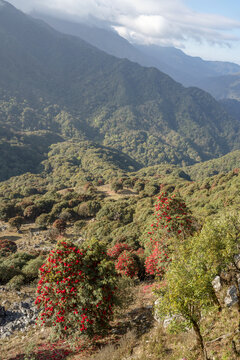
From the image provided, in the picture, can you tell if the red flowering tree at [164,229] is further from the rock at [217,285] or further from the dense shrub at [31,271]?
the dense shrub at [31,271]

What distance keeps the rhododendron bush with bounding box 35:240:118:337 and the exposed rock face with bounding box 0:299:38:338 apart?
180 inches

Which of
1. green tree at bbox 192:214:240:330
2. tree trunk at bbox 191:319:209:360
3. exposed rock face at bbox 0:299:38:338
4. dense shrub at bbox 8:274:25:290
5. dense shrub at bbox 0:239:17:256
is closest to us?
tree trunk at bbox 191:319:209:360

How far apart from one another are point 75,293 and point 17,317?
7.39 m

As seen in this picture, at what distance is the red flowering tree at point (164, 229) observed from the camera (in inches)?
637

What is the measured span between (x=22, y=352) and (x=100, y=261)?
20.3 feet

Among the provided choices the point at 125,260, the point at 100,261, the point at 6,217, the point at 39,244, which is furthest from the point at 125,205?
the point at 100,261

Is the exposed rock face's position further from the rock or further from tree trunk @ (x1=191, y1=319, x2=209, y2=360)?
the rock

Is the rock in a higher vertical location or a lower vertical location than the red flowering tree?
lower

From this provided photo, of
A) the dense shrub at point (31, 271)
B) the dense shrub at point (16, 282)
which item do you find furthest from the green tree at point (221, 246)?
the dense shrub at point (31, 271)

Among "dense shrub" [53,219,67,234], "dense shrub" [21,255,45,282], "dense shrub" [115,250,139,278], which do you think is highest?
"dense shrub" [115,250,139,278]

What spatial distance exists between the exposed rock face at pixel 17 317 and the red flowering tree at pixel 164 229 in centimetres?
870

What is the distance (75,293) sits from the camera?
11891 millimetres

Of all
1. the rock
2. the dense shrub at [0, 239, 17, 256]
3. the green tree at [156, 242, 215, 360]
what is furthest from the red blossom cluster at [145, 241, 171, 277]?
the dense shrub at [0, 239, 17, 256]

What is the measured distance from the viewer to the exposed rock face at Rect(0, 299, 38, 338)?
49.5ft
